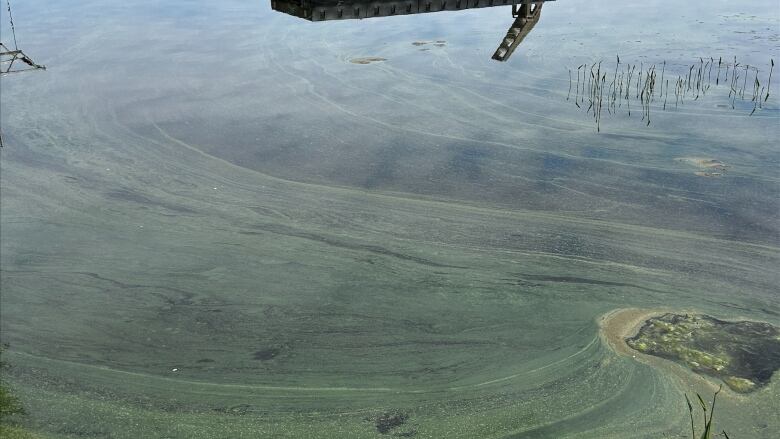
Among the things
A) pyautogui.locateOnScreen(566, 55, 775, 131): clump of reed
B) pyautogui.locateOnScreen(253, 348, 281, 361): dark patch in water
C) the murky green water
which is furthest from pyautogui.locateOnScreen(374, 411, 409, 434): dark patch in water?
pyautogui.locateOnScreen(566, 55, 775, 131): clump of reed

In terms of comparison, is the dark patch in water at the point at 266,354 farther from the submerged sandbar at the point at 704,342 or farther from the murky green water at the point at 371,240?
the submerged sandbar at the point at 704,342

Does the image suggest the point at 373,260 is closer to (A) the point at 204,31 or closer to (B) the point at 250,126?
(B) the point at 250,126

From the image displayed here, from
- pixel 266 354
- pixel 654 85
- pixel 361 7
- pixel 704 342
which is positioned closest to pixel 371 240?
pixel 266 354

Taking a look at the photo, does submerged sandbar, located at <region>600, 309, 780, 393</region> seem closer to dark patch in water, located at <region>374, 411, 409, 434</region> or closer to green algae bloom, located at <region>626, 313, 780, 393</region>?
green algae bloom, located at <region>626, 313, 780, 393</region>

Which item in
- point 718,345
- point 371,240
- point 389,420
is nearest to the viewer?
point 389,420

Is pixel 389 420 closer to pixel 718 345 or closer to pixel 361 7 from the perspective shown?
pixel 718 345
